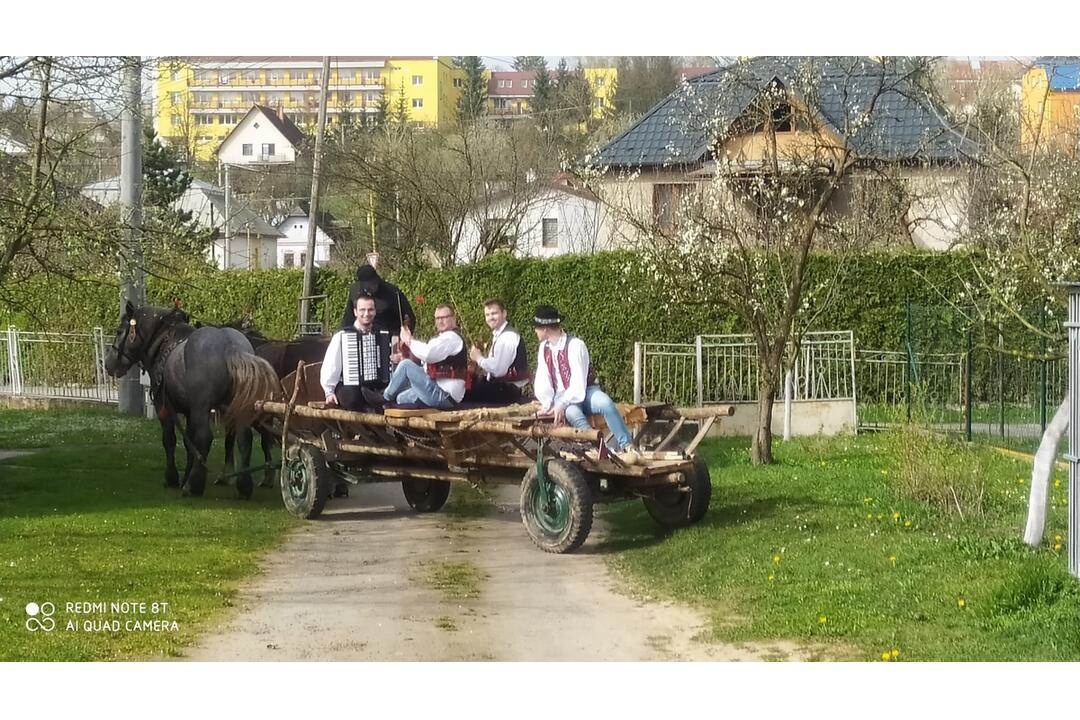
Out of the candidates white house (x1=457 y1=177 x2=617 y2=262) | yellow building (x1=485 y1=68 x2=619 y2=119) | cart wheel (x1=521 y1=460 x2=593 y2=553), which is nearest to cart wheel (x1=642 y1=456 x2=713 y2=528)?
cart wheel (x1=521 y1=460 x2=593 y2=553)

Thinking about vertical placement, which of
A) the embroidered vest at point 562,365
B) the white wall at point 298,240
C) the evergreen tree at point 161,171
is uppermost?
the evergreen tree at point 161,171

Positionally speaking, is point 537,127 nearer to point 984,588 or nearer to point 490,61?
point 490,61

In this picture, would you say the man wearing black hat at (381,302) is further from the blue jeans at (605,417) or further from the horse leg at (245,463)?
the blue jeans at (605,417)

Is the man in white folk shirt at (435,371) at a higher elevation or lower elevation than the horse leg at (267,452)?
higher

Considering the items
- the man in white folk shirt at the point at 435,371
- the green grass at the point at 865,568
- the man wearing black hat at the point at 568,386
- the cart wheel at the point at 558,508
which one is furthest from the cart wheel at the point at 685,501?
the man in white folk shirt at the point at 435,371

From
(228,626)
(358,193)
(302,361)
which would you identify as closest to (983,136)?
(358,193)
